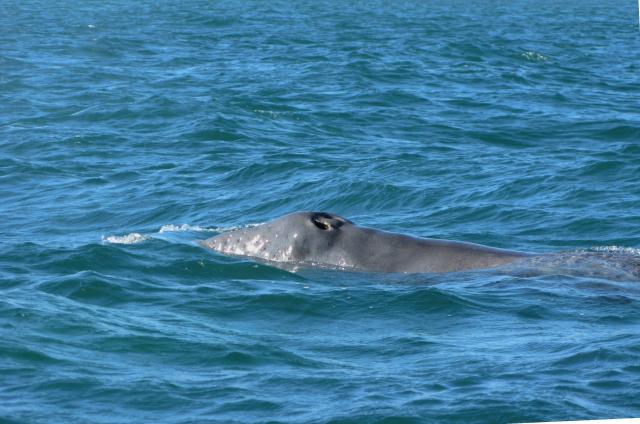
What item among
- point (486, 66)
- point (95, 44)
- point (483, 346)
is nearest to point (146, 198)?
point (483, 346)

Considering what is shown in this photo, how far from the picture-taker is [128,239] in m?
17.9

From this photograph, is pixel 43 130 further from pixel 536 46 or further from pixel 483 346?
pixel 536 46

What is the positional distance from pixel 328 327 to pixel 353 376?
212 cm

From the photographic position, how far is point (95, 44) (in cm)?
4744

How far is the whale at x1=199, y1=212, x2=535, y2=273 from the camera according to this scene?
15438 millimetres

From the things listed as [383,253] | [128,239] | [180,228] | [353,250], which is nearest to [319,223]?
[353,250]

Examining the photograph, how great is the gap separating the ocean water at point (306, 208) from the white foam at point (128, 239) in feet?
0.20

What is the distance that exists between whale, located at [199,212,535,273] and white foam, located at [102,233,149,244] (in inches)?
77.9

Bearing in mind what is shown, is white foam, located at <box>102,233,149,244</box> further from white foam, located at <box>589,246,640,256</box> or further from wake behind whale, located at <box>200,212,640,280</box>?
white foam, located at <box>589,246,640,256</box>

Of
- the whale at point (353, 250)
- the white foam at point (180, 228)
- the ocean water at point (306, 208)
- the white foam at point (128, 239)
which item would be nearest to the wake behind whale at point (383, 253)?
the whale at point (353, 250)

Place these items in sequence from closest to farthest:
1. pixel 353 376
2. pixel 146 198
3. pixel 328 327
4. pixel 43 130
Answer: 1. pixel 353 376
2. pixel 328 327
3. pixel 146 198
4. pixel 43 130

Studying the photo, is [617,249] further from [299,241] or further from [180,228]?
[180,228]

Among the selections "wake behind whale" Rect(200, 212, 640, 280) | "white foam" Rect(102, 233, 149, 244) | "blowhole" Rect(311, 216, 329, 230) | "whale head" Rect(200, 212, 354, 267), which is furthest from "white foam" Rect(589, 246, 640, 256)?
"white foam" Rect(102, 233, 149, 244)

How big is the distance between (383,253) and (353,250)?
15.0 inches
